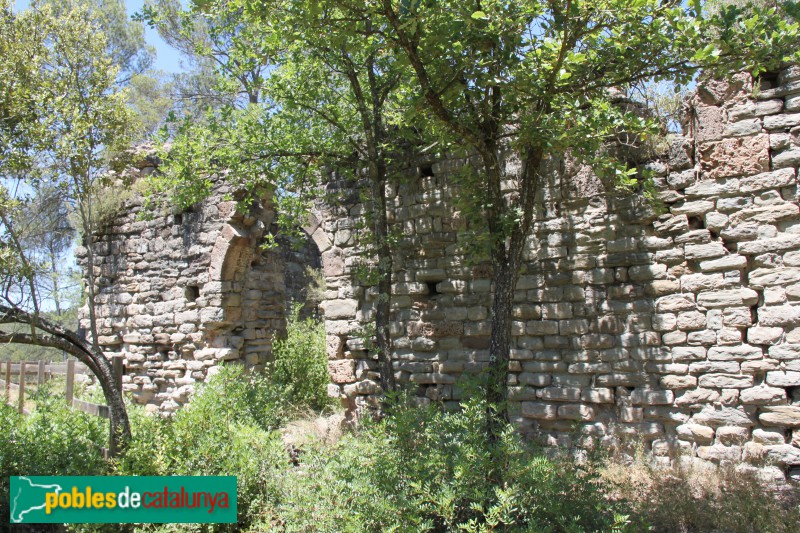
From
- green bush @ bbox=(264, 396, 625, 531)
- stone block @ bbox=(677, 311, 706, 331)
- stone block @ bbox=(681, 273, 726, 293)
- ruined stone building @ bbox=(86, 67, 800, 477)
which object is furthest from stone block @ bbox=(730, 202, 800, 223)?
green bush @ bbox=(264, 396, 625, 531)

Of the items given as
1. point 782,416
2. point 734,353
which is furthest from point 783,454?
point 734,353

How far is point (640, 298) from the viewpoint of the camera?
215 inches

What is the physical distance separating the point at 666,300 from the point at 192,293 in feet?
22.5

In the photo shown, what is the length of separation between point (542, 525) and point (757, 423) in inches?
94.5

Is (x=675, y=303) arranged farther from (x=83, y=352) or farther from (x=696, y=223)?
(x=83, y=352)

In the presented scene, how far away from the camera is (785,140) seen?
193 inches

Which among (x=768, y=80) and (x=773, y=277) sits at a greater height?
(x=768, y=80)

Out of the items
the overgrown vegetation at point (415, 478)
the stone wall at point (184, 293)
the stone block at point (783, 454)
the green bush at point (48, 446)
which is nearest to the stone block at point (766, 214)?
the stone block at point (783, 454)

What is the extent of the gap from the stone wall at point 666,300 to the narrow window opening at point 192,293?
3.69 m

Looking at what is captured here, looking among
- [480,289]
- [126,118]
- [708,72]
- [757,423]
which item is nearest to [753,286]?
[757,423]

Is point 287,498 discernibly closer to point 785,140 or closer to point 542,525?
point 542,525

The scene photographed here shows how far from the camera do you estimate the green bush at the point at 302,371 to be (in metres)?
8.91

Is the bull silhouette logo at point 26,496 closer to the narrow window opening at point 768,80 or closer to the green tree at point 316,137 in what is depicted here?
the green tree at point 316,137

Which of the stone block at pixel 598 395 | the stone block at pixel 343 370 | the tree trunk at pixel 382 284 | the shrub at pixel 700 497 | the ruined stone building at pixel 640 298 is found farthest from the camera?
the stone block at pixel 343 370
